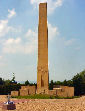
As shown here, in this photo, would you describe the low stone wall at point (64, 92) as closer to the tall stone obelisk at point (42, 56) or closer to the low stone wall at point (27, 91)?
the tall stone obelisk at point (42, 56)

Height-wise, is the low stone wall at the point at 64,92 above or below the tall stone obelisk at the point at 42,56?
below

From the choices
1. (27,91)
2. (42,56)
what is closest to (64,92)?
(27,91)

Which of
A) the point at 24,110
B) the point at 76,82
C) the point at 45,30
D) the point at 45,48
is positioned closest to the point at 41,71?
the point at 45,48

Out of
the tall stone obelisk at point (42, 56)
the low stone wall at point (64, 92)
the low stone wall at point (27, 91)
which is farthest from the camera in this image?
→ the tall stone obelisk at point (42, 56)

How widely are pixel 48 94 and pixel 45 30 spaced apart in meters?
7.44

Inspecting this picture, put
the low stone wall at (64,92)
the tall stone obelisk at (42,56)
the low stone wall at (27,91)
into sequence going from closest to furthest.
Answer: the low stone wall at (64,92) < the low stone wall at (27,91) < the tall stone obelisk at (42,56)

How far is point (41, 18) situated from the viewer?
1082 inches

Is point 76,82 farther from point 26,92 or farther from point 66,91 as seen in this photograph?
point 26,92

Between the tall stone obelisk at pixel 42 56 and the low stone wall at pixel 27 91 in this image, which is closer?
the low stone wall at pixel 27 91

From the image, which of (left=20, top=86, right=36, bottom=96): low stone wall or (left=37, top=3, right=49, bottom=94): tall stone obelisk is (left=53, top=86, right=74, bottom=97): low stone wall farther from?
(left=20, top=86, right=36, bottom=96): low stone wall

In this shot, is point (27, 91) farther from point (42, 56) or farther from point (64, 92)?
point (42, 56)

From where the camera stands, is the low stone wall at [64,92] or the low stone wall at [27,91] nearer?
the low stone wall at [64,92]

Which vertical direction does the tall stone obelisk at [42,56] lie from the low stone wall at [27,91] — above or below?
above

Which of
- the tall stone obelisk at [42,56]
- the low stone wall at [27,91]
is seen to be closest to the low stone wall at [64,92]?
the tall stone obelisk at [42,56]
